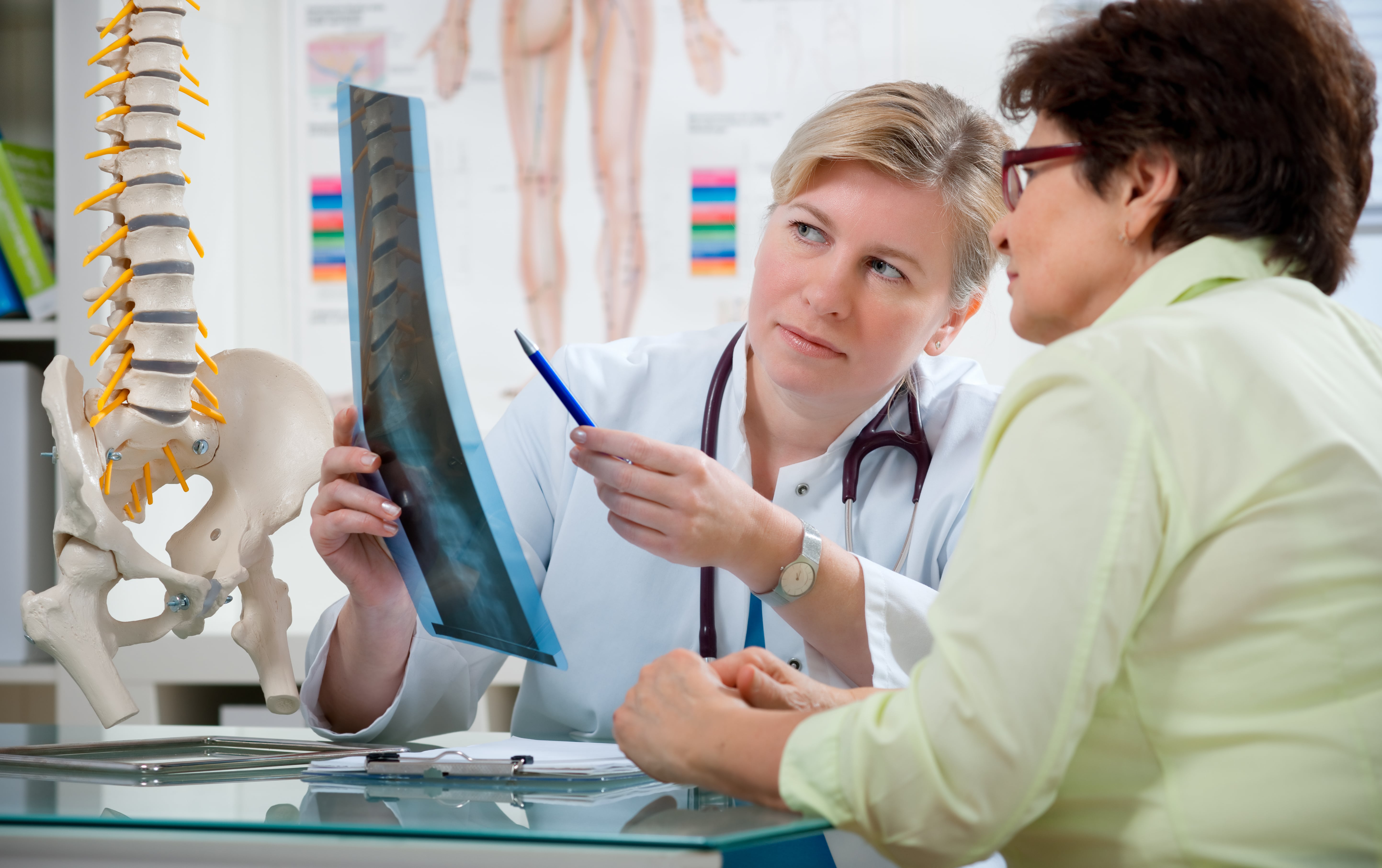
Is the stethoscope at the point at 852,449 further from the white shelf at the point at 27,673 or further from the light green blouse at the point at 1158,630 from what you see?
the white shelf at the point at 27,673

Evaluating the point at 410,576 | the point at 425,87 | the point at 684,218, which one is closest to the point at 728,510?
the point at 410,576

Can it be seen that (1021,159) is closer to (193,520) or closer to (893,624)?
(893,624)

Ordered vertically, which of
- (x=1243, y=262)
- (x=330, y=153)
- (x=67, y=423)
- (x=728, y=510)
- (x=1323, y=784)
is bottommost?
(x=1323, y=784)

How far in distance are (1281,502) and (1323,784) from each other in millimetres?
168

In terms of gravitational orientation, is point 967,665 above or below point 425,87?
below

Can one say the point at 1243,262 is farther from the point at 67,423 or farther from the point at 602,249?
the point at 602,249

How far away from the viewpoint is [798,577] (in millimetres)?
1177

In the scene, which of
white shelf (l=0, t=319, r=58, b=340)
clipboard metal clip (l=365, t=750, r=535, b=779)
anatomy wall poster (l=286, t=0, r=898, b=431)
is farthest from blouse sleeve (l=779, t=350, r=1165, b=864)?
white shelf (l=0, t=319, r=58, b=340)

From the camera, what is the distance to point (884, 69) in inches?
90.8

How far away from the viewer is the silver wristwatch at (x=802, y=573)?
118 centimetres

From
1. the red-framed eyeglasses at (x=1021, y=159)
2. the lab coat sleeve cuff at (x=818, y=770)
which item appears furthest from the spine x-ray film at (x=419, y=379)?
the red-framed eyeglasses at (x=1021, y=159)

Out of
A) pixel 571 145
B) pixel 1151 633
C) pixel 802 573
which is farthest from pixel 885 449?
pixel 571 145

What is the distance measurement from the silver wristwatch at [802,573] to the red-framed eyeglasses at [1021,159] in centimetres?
40

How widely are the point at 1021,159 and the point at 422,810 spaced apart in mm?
669
